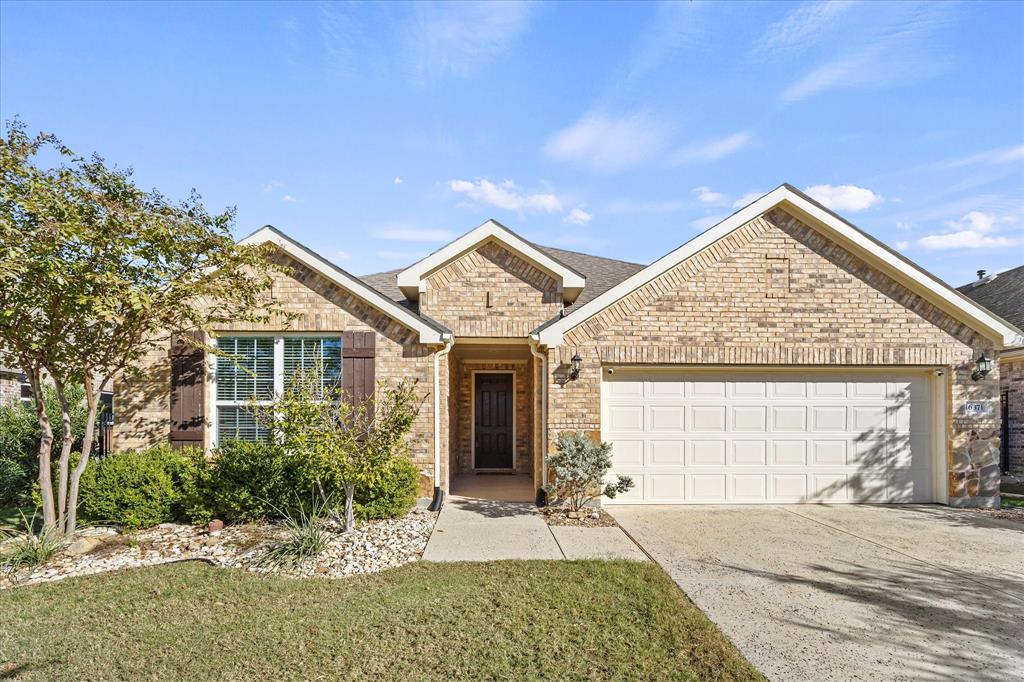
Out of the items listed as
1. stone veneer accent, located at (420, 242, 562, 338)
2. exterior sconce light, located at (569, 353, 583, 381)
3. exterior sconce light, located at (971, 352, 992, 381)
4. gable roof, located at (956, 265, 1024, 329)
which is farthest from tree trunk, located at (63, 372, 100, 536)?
gable roof, located at (956, 265, 1024, 329)

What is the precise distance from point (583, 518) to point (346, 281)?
5147mm

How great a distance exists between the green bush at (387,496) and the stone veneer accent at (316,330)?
70cm

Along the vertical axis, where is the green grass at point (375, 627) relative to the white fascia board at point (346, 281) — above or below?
below

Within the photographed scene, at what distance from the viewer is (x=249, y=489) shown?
7.42 metres

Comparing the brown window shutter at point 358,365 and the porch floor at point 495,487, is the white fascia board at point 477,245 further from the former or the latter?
the porch floor at point 495,487

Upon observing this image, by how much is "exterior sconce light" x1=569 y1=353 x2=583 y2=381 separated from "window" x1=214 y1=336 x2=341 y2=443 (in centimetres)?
371

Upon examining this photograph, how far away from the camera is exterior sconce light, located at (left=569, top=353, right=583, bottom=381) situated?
828 centimetres

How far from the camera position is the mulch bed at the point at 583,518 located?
7566 millimetres

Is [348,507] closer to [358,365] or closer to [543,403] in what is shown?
[358,365]

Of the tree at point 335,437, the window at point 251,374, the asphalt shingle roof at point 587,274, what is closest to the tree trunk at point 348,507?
the tree at point 335,437

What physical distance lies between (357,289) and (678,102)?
6.19m

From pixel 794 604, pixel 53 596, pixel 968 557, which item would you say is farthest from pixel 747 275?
pixel 53 596

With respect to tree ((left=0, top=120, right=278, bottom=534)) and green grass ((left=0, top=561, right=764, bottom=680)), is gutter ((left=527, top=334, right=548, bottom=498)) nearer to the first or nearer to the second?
green grass ((left=0, top=561, right=764, bottom=680))

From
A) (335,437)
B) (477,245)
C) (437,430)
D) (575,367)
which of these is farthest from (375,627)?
(477,245)
